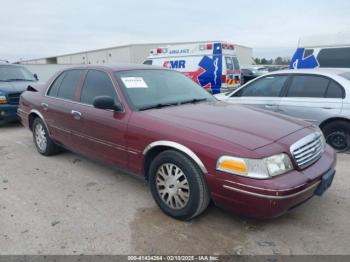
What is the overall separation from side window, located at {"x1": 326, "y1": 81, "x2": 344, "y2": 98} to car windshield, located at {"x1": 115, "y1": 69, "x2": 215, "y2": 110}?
2.29 m

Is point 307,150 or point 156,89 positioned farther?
point 156,89

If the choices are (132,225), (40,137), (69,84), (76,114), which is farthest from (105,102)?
(40,137)

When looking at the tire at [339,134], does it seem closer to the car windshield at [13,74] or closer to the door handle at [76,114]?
the door handle at [76,114]

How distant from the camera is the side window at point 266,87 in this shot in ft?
19.2

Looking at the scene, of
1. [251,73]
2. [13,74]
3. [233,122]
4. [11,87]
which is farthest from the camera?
[251,73]

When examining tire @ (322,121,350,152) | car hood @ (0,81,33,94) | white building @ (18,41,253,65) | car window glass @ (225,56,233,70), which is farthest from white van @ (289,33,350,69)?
white building @ (18,41,253,65)

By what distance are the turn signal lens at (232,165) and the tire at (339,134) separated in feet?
11.0

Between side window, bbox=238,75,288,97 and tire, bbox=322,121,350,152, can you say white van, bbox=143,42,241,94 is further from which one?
tire, bbox=322,121,350,152

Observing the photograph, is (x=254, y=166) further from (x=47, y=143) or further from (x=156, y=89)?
(x=47, y=143)

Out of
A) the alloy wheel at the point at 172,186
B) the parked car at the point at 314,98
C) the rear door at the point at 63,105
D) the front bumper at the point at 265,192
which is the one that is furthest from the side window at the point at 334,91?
the rear door at the point at 63,105

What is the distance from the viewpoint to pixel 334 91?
5273mm

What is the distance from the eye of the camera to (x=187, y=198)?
3.10 meters

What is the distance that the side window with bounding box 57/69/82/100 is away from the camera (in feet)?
15.1

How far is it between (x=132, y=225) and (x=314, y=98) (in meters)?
3.92
